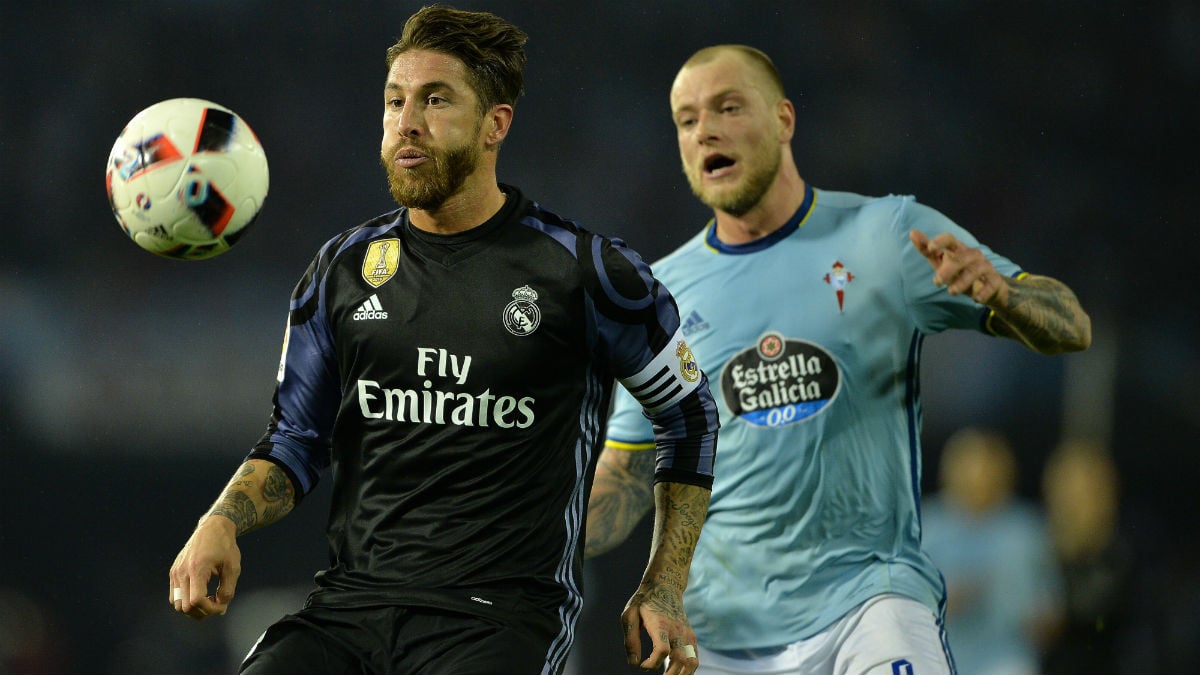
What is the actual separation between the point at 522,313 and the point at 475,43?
0.65m

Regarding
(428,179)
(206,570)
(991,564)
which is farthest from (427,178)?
(991,564)

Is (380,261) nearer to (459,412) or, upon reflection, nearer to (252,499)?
(459,412)

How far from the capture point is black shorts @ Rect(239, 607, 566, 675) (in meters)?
2.56

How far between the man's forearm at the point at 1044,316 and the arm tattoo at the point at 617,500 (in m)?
1.20

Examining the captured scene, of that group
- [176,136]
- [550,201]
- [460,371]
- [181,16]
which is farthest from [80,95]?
[460,371]

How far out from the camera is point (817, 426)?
3916mm

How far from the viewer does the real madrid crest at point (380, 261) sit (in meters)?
2.98

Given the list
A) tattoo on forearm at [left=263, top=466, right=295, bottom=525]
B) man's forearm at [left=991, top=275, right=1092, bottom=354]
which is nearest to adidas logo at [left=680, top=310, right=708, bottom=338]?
man's forearm at [left=991, top=275, right=1092, bottom=354]

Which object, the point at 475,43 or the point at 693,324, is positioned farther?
the point at 693,324

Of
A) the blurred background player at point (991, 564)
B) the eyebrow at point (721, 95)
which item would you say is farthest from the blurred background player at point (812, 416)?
the blurred background player at point (991, 564)

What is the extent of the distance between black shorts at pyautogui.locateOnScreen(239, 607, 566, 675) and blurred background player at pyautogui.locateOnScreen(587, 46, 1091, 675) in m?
1.33

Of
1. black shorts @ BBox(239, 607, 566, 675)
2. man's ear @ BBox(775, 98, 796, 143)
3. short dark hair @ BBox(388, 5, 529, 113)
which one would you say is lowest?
black shorts @ BBox(239, 607, 566, 675)

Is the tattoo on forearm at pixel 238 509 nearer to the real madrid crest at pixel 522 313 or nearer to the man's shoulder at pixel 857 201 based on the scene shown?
the real madrid crest at pixel 522 313

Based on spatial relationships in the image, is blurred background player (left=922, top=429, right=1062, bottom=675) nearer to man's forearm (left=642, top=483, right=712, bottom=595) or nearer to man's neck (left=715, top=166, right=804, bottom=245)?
man's neck (left=715, top=166, right=804, bottom=245)
